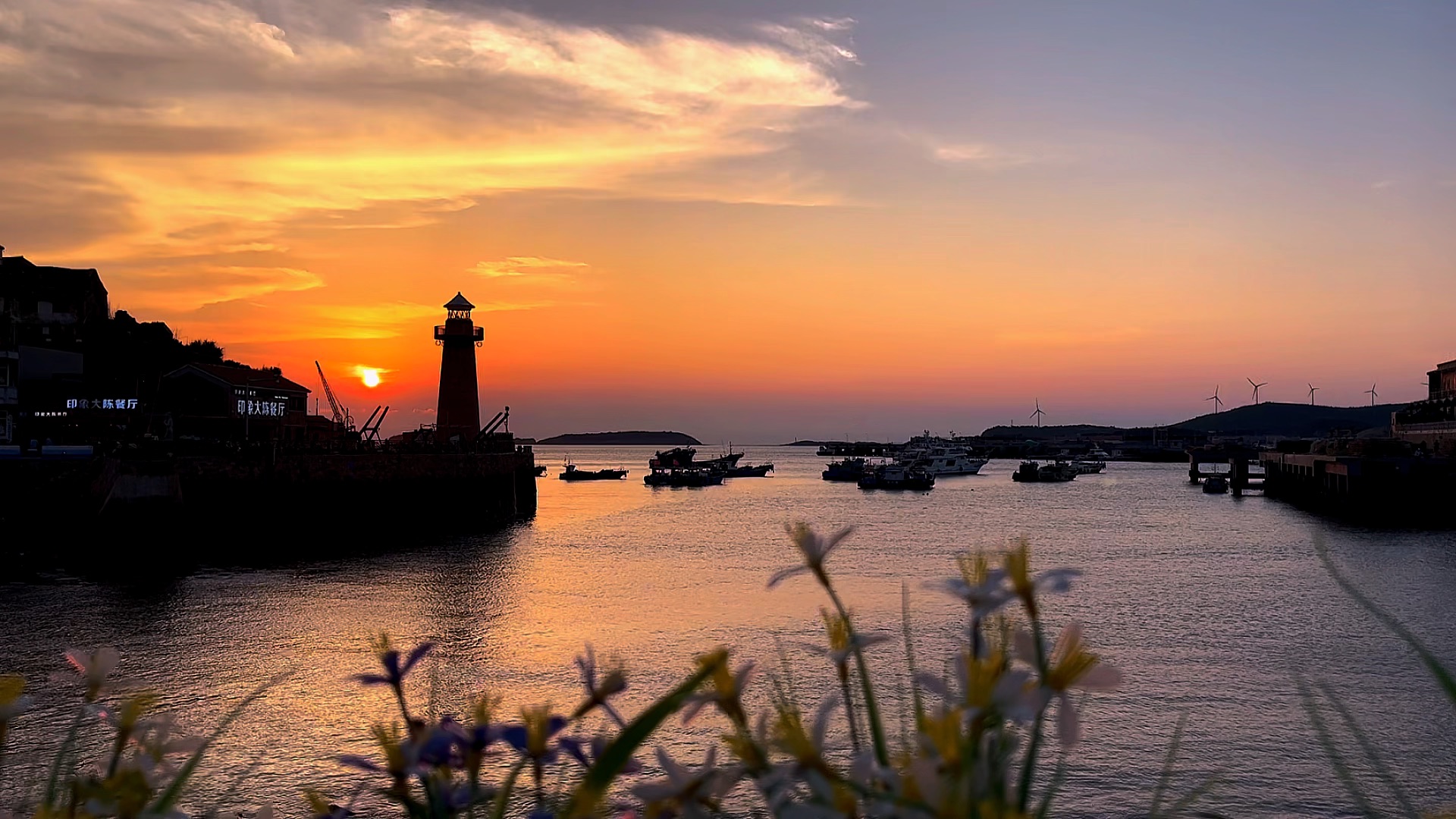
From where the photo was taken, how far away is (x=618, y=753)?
4.40 feet

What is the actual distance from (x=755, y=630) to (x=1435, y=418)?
78931mm

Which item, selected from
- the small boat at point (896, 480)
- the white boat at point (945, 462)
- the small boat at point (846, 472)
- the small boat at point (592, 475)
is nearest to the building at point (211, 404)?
the small boat at point (896, 480)

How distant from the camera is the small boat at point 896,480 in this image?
112 meters

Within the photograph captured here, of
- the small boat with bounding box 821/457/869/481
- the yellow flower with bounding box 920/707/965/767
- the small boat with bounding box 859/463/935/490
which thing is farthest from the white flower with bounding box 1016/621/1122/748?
the small boat with bounding box 821/457/869/481

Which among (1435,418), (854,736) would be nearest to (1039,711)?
(854,736)

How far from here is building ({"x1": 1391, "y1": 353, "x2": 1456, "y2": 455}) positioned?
7500 cm

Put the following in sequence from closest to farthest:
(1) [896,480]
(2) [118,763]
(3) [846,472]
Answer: (2) [118,763], (1) [896,480], (3) [846,472]

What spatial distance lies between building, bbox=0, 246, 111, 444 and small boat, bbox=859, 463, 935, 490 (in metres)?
71.8

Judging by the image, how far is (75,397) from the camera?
2285 inches

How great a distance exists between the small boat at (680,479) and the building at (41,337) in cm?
6127

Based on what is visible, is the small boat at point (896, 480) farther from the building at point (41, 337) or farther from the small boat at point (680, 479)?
the building at point (41, 337)

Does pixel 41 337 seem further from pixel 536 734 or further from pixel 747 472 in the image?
pixel 747 472

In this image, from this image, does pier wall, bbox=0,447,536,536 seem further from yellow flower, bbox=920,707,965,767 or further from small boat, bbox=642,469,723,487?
small boat, bbox=642,469,723,487

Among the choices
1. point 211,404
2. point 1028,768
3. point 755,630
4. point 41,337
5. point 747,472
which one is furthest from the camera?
point 747,472
